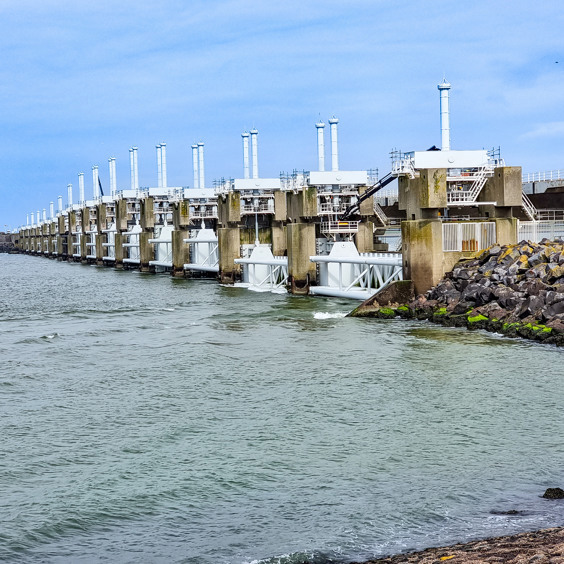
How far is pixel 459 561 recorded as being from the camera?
9.29 m

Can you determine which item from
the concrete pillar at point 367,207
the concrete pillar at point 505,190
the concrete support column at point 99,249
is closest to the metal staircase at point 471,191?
the concrete pillar at point 505,190

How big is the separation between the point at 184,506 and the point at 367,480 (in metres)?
2.97

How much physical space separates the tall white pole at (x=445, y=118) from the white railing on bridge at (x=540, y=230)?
6.51 meters

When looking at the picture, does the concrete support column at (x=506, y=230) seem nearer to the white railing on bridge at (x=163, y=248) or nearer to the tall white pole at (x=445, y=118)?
the tall white pole at (x=445, y=118)

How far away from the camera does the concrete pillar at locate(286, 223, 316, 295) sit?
52.2 metres

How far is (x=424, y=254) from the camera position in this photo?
3897 cm

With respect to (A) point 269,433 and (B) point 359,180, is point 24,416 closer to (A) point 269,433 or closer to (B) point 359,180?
(A) point 269,433

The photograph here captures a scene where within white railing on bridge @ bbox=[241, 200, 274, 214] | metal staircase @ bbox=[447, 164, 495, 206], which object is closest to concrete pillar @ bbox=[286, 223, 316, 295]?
metal staircase @ bbox=[447, 164, 495, 206]

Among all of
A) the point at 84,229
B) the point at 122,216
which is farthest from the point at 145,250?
the point at 84,229

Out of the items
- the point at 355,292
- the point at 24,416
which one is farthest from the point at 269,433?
the point at 355,292

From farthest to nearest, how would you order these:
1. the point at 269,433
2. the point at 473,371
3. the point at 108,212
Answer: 1. the point at 108,212
2. the point at 473,371
3. the point at 269,433

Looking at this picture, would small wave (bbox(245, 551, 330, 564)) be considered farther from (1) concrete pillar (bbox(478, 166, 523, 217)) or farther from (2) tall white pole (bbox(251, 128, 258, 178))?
(2) tall white pole (bbox(251, 128, 258, 178))

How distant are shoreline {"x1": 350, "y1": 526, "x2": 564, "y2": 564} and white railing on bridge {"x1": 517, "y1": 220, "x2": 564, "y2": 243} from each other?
36985mm

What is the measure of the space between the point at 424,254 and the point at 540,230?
15261mm
